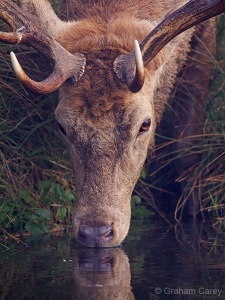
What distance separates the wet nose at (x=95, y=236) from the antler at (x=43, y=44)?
1032mm

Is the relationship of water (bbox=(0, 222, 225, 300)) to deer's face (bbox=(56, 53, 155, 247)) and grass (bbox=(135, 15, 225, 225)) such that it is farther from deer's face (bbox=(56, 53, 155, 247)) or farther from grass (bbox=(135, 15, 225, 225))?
grass (bbox=(135, 15, 225, 225))

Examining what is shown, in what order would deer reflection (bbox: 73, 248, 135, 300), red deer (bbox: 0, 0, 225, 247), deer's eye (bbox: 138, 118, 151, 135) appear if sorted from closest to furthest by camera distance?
deer reflection (bbox: 73, 248, 135, 300) < red deer (bbox: 0, 0, 225, 247) < deer's eye (bbox: 138, 118, 151, 135)

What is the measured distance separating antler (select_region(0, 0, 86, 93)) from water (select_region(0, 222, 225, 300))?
1.18m

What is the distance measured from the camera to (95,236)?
18.4 feet

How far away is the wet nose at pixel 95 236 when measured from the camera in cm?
559

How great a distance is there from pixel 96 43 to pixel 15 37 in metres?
0.63

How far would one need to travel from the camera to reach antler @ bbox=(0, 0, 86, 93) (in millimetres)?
5926

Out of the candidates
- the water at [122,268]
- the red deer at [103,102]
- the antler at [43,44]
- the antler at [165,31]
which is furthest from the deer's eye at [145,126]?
the water at [122,268]

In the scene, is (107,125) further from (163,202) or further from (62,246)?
(163,202)

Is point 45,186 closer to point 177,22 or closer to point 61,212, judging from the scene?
point 61,212

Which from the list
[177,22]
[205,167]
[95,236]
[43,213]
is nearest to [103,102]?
[177,22]

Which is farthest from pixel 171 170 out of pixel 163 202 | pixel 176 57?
pixel 176 57

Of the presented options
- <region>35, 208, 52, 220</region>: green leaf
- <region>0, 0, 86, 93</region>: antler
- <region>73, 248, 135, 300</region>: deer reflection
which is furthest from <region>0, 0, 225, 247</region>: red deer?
<region>35, 208, 52, 220</region>: green leaf

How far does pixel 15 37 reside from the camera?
19.7ft
